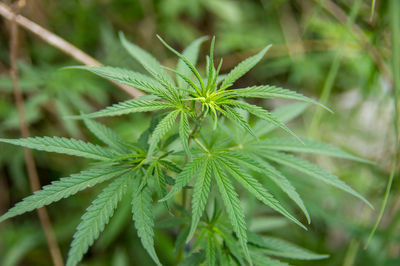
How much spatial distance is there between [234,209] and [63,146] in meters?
0.43

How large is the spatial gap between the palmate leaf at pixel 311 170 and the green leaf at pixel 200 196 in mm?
274

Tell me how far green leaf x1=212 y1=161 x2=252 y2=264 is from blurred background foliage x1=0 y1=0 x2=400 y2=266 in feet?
2.13

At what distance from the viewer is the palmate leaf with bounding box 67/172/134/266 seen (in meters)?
0.69

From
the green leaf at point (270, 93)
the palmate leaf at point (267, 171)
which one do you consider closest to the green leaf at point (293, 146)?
the palmate leaf at point (267, 171)

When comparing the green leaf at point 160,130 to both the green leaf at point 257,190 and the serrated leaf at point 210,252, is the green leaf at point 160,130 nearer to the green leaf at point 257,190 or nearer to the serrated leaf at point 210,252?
the green leaf at point 257,190

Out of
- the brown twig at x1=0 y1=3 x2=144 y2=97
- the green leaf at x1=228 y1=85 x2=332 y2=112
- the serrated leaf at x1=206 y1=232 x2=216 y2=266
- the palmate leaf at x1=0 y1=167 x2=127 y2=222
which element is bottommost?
the serrated leaf at x1=206 y1=232 x2=216 y2=266

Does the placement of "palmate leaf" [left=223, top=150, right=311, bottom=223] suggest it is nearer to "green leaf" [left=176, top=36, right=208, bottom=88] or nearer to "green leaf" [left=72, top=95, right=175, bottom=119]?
"green leaf" [left=72, top=95, right=175, bottom=119]

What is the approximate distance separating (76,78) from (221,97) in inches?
61.9

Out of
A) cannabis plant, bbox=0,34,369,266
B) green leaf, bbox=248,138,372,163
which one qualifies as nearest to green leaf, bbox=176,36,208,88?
cannabis plant, bbox=0,34,369,266

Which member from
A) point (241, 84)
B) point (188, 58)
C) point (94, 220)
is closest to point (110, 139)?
point (94, 220)

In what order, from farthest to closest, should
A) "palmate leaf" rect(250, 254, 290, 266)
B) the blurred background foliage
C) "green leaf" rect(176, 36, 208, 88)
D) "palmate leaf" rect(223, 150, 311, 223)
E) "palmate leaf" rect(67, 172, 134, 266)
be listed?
the blurred background foliage → "green leaf" rect(176, 36, 208, 88) → "palmate leaf" rect(250, 254, 290, 266) → "palmate leaf" rect(223, 150, 311, 223) → "palmate leaf" rect(67, 172, 134, 266)

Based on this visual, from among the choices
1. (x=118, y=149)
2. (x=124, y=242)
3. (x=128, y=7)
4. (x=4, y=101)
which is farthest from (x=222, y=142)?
(x=128, y=7)

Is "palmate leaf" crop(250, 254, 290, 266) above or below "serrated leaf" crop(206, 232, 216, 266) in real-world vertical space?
below

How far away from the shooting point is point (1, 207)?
7.32ft
